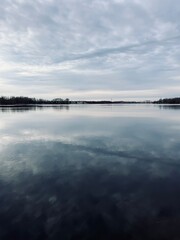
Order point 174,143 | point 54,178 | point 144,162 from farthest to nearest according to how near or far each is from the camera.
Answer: point 174,143 < point 144,162 < point 54,178

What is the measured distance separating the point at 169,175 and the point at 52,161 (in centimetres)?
404

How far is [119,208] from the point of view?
415 centimetres

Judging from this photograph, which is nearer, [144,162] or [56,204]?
[56,204]

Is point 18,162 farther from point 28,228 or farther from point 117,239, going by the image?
point 117,239

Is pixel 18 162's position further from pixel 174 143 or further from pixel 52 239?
pixel 174 143

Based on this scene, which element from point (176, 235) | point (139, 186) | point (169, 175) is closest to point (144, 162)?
point (169, 175)

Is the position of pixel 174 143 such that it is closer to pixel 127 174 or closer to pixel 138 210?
pixel 127 174

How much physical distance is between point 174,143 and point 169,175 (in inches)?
170

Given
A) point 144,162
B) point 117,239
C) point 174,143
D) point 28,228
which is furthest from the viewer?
point 174,143

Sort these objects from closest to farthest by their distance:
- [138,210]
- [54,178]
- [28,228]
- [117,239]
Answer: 1. [117,239]
2. [28,228]
3. [138,210]
4. [54,178]

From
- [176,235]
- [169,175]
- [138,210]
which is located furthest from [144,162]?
[176,235]

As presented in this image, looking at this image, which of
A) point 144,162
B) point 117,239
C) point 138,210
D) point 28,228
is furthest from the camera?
point 144,162

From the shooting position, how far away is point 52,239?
3.29 meters

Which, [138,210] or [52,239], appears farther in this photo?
[138,210]
